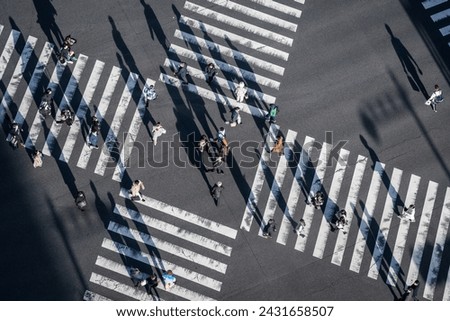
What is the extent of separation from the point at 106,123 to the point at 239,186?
9.11 meters

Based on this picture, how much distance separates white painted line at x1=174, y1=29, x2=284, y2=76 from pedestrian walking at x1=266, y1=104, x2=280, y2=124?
2.93 m

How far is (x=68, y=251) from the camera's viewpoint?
30.9m

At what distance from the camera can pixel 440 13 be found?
36.9 m

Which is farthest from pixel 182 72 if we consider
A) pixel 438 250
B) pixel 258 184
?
pixel 438 250

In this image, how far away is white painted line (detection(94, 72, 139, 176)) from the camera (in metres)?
32.6

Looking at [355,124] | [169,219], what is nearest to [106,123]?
[169,219]

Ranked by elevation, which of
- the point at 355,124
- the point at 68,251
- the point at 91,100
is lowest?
the point at 68,251

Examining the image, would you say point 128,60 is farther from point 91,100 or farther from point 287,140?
point 287,140

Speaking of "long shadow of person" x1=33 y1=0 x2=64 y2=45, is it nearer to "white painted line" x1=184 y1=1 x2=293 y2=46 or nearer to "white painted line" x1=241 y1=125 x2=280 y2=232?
"white painted line" x1=184 y1=1 x2=293 y2=46

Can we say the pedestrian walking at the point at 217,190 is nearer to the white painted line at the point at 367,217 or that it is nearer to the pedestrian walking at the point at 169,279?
the pedestrian walking at the point at 169,279

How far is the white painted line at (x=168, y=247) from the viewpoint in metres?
31.0

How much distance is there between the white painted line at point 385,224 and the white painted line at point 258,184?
23.3ft

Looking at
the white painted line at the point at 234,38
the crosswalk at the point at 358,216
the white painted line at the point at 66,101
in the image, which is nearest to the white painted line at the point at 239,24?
the white painted line at the point at 234,38

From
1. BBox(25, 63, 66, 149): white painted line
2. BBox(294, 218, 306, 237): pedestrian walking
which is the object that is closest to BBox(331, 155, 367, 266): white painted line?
BBox(294, 218, 306, 237): pedestrian walking
